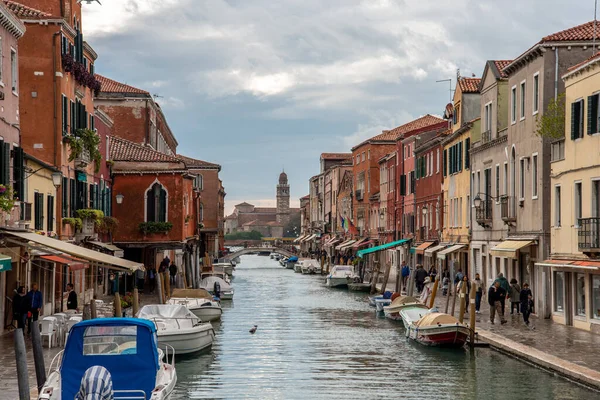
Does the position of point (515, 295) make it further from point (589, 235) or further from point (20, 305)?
point (20, 305)

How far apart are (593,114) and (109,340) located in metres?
15.4

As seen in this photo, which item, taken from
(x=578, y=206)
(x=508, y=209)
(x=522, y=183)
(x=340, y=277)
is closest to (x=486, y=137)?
(x=508, y=209)

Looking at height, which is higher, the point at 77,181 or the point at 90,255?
the point at 77,181

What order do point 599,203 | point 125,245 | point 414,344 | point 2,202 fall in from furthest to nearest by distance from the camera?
point 125,245
point 414,344
point 599,203
point 2,202

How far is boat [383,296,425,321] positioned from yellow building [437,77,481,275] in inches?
340

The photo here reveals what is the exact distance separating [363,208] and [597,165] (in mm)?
59833

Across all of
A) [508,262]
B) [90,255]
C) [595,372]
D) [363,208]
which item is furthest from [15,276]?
[363,208]

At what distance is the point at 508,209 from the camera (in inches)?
1363

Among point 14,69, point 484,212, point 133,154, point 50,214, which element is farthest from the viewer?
point 133,154

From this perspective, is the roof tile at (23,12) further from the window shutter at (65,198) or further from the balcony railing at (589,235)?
the balcony railing at (589,235)

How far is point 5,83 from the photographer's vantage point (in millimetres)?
25000

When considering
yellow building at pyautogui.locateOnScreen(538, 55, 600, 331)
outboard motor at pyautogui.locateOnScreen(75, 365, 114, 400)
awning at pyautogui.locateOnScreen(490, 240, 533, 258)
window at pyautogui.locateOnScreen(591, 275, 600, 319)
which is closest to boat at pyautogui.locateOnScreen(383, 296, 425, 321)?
awning at pyautogui.locateOnScreen(490, 240, 533, 258)

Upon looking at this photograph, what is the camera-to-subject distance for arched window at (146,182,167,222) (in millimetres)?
46906

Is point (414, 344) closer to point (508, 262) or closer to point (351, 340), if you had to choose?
point (351, 340)
